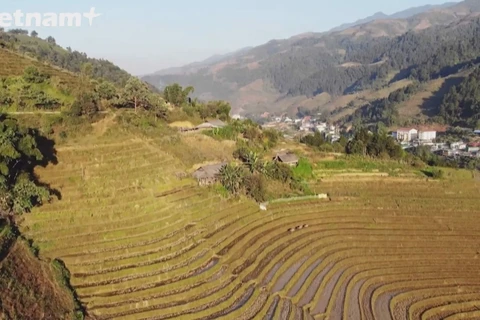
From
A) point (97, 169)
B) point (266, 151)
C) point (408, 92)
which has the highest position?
point (97, 169)

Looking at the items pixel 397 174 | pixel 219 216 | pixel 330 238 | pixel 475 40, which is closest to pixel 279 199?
pixel 330 238

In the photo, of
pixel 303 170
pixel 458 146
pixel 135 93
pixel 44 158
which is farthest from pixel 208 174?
pixel 458 146

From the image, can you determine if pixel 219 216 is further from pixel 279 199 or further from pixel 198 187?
pixel 279 199

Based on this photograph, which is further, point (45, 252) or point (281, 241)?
point (281, 241)

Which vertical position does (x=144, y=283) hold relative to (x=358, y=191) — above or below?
above

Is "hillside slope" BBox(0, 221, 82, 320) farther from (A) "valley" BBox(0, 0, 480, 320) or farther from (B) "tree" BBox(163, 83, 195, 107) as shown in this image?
(B) "tree" BBox(163, 83, 195, 107)

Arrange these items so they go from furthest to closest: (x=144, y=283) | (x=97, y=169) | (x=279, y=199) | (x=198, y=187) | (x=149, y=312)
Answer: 1. (x=279, y=199)
2. (x=198, y=187)
3. (x=97, y=169)
4. (x=144, y=283)
5. (x=149, y=312)

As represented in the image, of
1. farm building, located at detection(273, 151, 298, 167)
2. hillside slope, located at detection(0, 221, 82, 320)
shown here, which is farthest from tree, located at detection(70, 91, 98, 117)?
farm building, located at detection(273, 151, 298, 167)

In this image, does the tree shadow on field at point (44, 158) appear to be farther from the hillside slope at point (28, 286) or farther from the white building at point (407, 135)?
the white building at point (407, 135)
